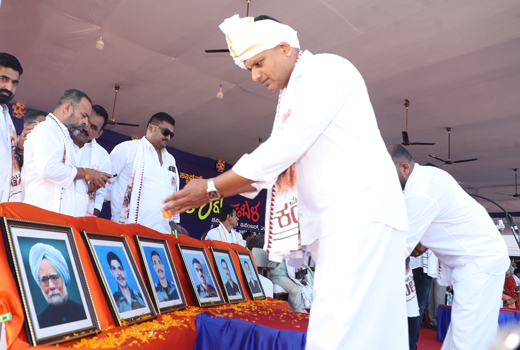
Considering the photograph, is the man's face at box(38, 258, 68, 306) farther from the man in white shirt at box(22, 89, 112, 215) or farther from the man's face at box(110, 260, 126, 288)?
the man in white shirt at box(22, 89, 112, 215)

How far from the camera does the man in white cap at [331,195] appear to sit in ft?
3.48

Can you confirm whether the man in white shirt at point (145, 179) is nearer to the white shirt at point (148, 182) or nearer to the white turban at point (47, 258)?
the white shirt at point (148, 182)

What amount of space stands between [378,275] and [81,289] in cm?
97

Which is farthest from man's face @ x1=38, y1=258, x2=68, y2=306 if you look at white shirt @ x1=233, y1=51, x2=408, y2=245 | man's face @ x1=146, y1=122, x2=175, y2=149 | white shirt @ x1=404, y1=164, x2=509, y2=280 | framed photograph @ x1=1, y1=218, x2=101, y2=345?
man's face @ x1=146, y1=122, x2=175, y2=149

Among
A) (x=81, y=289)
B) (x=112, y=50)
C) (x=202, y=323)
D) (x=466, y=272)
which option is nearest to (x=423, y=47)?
(x=466, y=272)

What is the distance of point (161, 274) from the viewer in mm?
1827

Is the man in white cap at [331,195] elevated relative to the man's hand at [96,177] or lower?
lower

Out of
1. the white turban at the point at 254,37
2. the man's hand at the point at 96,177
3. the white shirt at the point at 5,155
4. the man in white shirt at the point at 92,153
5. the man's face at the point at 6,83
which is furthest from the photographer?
the man in white shirt at the point at 92,153

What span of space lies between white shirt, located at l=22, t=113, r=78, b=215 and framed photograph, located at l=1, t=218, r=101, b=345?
97cm

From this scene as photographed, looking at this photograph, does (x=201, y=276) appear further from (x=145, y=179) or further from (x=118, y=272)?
(x=145, y=179)

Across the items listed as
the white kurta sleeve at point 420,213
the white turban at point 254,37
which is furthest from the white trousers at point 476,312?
the white turban at point 254,37

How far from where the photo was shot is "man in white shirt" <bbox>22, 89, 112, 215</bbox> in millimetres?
2215

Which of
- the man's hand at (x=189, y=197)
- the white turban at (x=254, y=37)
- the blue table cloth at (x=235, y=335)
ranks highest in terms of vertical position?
the white turban at (x=254, y=37)

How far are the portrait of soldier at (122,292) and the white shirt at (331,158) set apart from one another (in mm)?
737
